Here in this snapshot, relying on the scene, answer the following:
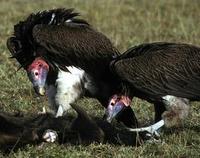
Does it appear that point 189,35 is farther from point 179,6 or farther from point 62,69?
point 62,69

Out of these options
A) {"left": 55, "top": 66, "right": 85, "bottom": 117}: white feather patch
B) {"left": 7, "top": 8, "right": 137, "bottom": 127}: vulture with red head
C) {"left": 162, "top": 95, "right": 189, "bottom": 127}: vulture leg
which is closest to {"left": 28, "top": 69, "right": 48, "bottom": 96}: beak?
{"left": 7, "top": 8, "right": 137, "bottom": 127}: vulture with red head

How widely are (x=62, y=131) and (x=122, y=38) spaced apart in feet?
20.3

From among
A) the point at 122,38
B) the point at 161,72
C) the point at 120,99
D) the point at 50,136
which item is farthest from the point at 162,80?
the point at 122,38

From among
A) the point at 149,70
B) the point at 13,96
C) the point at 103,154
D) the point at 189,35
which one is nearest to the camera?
the point at 103,154

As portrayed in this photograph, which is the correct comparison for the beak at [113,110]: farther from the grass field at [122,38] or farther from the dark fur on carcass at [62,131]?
the grass field at [122,38]

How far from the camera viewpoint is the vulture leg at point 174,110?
23.0ft

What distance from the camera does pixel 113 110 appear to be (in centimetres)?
720

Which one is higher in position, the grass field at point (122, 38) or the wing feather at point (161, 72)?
the wing feather at point (161, 72)

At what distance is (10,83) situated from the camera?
9.34 meters

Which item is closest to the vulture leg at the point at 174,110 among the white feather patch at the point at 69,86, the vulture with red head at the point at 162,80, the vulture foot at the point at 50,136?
the vulture with red head at the point at 162,80

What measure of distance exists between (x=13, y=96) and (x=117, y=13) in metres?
6.55

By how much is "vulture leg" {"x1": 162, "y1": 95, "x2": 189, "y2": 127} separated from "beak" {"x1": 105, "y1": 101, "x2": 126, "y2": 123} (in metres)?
0.45

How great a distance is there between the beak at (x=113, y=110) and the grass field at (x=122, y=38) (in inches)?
19.0

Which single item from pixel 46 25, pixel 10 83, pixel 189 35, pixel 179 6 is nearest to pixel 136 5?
pixel 179 6
